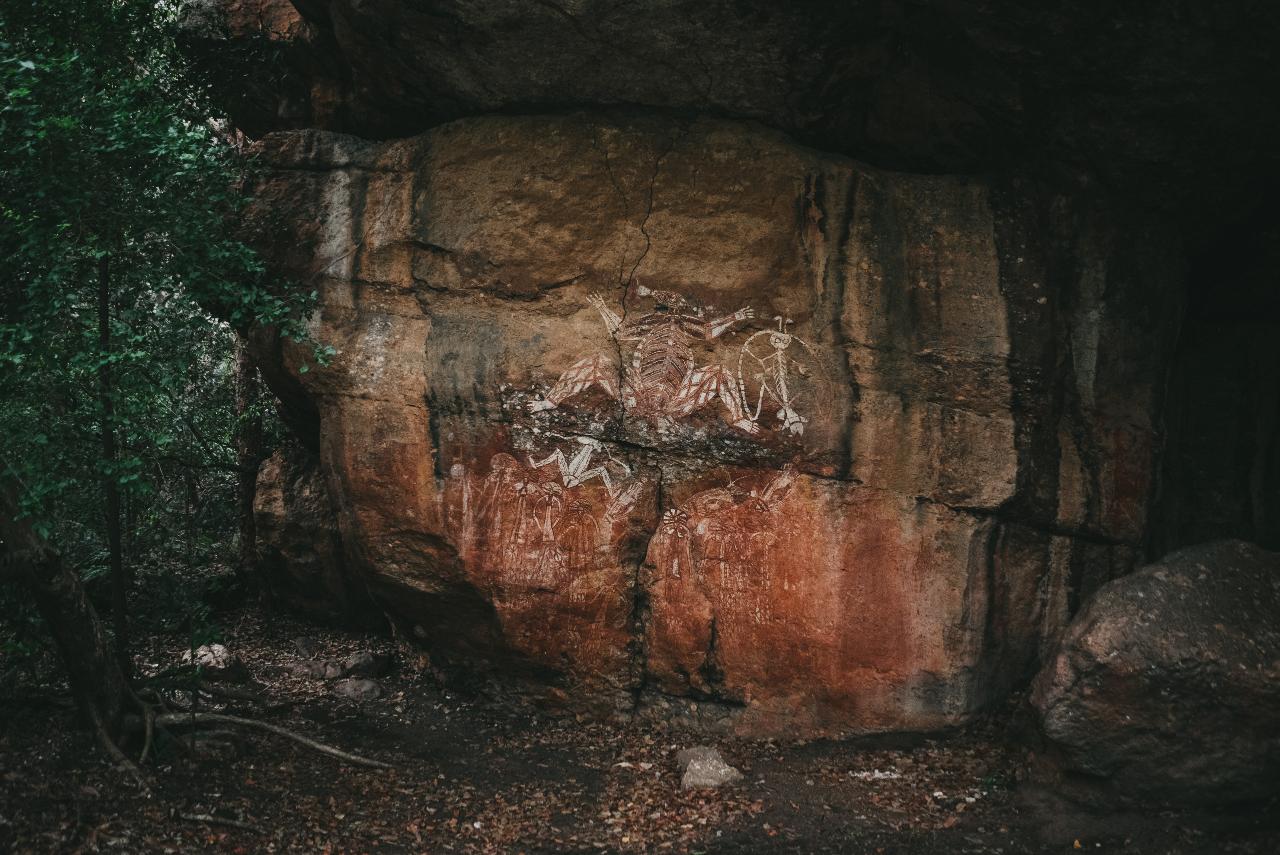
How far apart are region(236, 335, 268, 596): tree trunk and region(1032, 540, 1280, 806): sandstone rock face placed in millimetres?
7626

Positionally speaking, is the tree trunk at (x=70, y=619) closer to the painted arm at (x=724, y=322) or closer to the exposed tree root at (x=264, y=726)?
the exposed tree root at (x=264, y=726)

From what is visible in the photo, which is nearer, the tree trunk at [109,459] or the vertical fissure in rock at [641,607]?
the tree trunk at [109,459]

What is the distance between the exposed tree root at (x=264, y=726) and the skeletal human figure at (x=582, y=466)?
2325 millimetres

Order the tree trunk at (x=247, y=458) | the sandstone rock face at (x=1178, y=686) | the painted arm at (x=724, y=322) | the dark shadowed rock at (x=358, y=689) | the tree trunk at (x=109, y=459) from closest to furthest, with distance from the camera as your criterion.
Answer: the sandstone rock face at (x=1178, y=686) < the tree trunk at (x=109, y=459) < the painted arm at (x=724, y=322) < the dark shadowed rock at (x=358, y=689) < the tree trunk at (x=247, y=458)

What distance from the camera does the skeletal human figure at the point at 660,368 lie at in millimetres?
7121

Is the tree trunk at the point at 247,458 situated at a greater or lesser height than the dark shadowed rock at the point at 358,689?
greater

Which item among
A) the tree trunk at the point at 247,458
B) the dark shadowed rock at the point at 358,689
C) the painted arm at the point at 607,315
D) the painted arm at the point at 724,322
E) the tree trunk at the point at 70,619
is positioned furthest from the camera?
the tree trunk at the point at 247,458

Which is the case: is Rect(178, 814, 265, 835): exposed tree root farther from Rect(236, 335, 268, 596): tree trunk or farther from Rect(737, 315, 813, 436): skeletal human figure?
Rect(236, 335, 268, 596): tree trunk

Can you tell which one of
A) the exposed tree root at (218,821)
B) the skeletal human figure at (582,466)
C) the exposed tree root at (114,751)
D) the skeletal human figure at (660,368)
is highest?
the skeletal human figure at (660,368)

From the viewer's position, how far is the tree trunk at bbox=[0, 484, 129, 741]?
5.55 m

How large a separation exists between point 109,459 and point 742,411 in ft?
13.5

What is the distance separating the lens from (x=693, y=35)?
6707 mm

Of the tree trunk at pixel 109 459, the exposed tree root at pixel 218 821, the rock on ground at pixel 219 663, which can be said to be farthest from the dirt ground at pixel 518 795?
the rock on ground at pixel 219 663

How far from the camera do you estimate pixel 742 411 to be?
705cm
